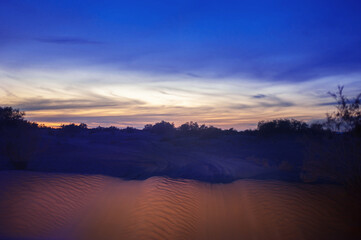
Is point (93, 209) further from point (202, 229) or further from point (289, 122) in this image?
point (289, 122)

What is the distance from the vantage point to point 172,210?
7363mm

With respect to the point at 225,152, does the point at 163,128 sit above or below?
above

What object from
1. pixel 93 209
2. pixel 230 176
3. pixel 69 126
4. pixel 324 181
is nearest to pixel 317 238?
pixel 324 181

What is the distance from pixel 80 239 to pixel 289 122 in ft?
79.3

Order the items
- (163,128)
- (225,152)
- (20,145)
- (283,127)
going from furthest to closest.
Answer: (163,128)
(283,127)
(225,152)
(20,145)

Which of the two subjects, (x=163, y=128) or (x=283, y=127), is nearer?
(x=283, y=127)

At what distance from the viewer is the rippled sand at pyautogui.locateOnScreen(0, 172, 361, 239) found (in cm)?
642

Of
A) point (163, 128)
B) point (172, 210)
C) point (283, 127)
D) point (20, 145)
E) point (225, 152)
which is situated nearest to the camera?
point (172, 210)

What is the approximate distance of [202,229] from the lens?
6.70 m

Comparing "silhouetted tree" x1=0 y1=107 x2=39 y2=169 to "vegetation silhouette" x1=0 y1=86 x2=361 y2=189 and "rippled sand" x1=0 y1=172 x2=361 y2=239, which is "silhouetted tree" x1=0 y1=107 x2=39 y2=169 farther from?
"rippled sand" x1=0 y1=172 x2=361 y2=239

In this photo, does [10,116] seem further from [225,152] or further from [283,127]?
[283,127]

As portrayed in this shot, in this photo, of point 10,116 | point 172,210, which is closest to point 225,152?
point 172,210

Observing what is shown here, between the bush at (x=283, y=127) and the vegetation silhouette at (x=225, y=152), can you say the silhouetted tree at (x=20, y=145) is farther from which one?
the bush at (x=283, y=127)

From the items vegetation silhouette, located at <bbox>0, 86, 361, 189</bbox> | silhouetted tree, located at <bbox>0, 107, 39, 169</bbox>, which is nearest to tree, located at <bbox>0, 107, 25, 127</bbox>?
vegetation silhouette, located at <bbox>0, 86, 361, 189</bbox>
